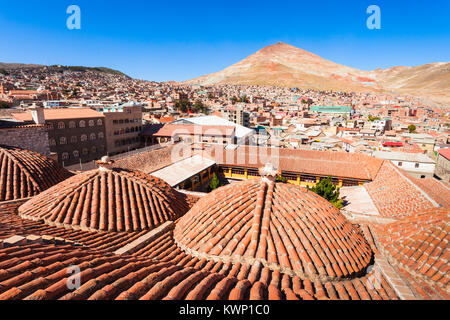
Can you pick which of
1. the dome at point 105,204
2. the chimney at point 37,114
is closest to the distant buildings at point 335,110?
the chimney at point 37,114

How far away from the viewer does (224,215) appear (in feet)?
19.5

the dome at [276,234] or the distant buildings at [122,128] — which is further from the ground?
the distant buildings at [122,128]

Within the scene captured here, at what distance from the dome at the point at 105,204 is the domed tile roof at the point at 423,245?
648cm

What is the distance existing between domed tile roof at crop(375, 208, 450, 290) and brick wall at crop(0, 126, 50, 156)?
17241 millimetres

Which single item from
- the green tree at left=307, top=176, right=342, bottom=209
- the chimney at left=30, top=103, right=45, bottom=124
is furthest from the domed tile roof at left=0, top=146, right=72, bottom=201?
the green tree at left=307, top=176, right=342, bottom=209

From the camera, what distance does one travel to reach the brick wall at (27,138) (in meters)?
13.2

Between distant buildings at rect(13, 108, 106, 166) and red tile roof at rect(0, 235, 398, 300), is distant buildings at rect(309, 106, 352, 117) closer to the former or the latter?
distant buildings at rect(13, 108, 106, 166)

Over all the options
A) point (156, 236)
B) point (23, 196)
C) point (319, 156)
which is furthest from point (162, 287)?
point (319, 156)

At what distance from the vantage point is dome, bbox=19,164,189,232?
22.1 ft

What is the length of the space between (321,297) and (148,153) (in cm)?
2109

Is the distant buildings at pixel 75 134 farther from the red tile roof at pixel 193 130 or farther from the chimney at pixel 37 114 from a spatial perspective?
the chimney at pixel 37 114

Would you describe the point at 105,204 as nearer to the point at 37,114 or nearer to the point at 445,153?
the point at 37,114

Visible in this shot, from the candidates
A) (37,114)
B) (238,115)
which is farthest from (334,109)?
(37,114)

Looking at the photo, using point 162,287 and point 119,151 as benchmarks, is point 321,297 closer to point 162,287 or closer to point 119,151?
point 162,287
